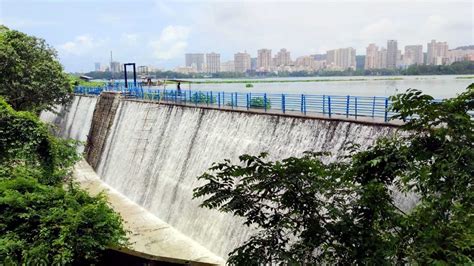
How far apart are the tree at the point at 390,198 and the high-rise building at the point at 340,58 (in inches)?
3993

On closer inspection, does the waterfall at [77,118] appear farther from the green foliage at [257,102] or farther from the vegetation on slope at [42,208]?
the vegetation on slope at [42,208]

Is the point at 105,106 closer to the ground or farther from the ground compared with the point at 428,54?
closer to the ground

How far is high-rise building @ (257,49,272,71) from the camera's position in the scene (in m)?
129

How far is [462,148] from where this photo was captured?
4.08 meters

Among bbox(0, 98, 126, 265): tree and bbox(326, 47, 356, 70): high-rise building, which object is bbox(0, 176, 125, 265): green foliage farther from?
bbox(326, 47, 356, 70): high-rise building

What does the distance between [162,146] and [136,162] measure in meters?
A: 2.62

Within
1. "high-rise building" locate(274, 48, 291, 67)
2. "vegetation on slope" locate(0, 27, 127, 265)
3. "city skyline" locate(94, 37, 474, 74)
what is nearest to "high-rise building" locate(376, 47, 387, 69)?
"city skyline" locate(94, 37, 474, 74)

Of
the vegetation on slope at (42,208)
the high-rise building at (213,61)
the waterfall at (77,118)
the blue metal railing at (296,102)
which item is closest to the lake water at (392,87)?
the blue metal railing at (296,102)

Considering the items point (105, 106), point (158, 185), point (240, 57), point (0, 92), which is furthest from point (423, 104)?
point (240, 57)

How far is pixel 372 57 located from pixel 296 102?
79.7m

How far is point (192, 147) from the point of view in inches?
754

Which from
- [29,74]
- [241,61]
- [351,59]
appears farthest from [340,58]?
[29,74]

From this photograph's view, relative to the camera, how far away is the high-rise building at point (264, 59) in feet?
422

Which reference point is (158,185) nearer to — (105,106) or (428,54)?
(105,106)
